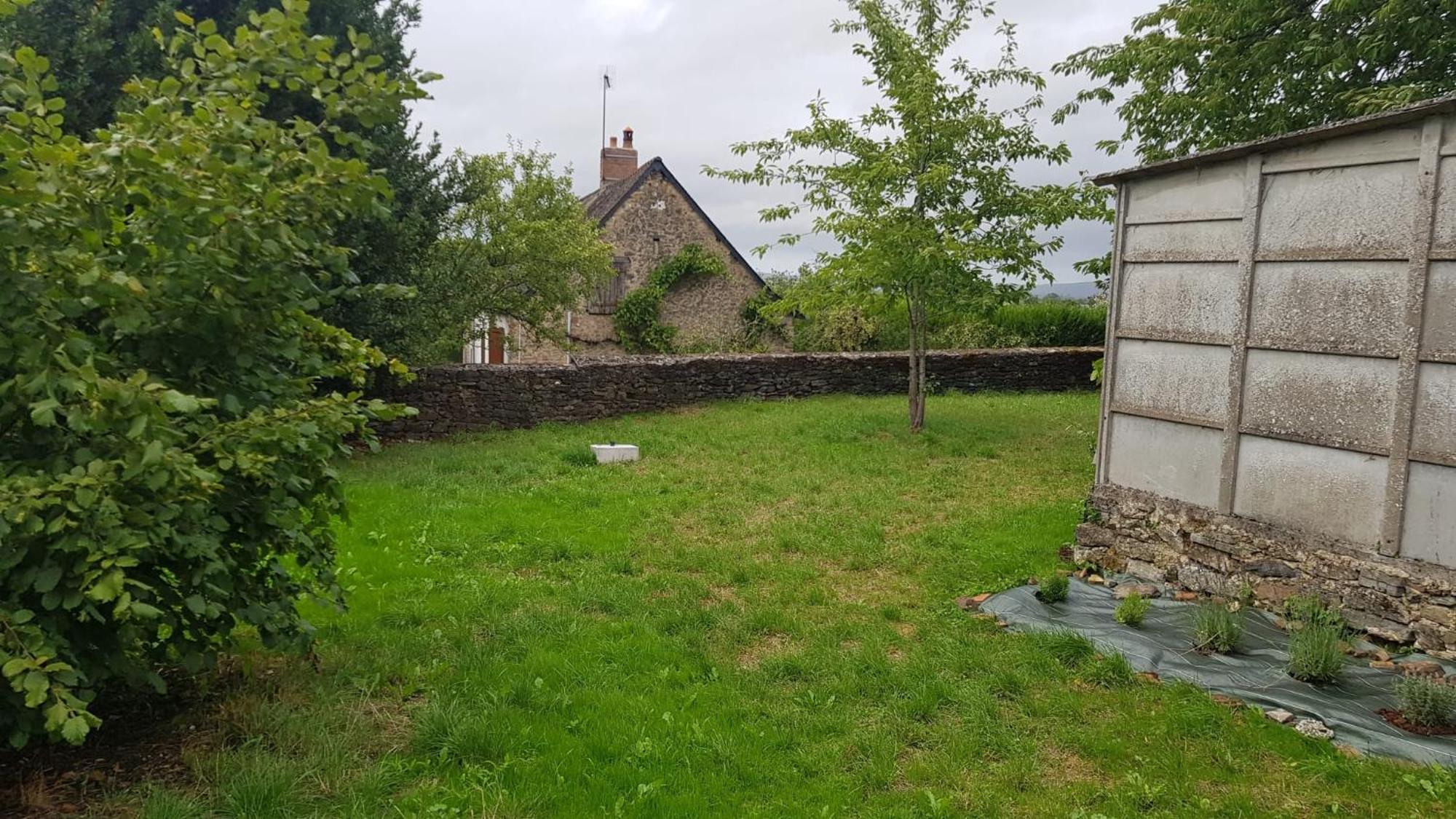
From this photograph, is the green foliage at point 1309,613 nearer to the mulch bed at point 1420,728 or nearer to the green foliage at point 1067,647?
the mulch bed at point 1420,728

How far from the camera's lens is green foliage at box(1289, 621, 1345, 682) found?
15.2ft

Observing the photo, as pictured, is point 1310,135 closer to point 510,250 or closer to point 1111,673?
point 1111,673

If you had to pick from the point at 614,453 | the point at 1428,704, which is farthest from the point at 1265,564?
the point at 614,453

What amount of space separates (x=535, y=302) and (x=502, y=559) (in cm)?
987

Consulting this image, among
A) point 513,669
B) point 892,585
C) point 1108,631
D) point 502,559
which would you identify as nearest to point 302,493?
point 513,669

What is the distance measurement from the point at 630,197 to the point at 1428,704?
22263mm

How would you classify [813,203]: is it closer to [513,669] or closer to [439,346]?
[439,346]

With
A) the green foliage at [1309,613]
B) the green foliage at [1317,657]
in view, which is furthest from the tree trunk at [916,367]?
the green foliage at [1317,657]

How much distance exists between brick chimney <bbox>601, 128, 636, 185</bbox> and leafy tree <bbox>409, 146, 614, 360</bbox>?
1061cm

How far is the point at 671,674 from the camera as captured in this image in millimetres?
4871

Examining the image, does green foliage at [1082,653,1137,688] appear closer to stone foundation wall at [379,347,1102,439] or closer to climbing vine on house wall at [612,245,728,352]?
stone foundation wall at [379,347,1102,439]

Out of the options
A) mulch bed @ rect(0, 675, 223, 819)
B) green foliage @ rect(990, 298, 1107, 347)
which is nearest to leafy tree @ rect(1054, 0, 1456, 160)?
mulch bed @ rect(0, 675, 223, 819)

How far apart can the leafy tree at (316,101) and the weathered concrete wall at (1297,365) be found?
6155mm

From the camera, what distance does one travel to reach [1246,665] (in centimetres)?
492
